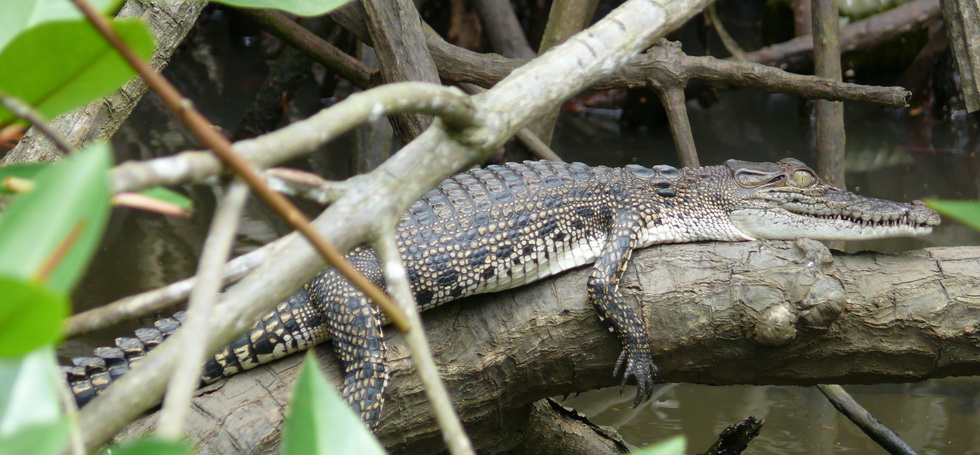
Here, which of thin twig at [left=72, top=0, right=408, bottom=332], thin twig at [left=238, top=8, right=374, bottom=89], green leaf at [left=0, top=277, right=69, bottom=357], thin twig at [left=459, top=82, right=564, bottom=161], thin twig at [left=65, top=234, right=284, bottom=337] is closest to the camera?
green leaf at [left=0, top=277, right=69, bottom=357]

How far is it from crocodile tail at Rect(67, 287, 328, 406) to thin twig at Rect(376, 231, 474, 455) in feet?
5.53

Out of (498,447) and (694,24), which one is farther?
(694,24)

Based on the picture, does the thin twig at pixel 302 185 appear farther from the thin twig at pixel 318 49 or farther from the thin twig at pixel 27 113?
the thin twig at pixel 318 49

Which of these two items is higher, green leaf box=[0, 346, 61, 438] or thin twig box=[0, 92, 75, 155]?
thin twig box=[0, 92, 75, 155]

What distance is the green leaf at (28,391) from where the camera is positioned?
466mm

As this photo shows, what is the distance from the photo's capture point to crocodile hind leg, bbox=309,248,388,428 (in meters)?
2.41

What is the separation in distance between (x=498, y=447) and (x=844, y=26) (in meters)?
5.13

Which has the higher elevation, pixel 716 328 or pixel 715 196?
pixel 715 196

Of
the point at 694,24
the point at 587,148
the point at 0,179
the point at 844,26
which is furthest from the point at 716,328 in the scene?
the point at 694,24

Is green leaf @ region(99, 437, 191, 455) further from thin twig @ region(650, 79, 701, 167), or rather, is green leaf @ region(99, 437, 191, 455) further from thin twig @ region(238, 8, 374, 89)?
thin twig @ region(238, 8, 374, 89)

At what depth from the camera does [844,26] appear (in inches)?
252

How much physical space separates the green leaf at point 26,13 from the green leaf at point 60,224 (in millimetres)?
202

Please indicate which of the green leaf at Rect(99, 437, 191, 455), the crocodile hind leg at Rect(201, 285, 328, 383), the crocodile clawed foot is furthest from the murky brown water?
the green leaf at Rect(99, 437, 191, 455)

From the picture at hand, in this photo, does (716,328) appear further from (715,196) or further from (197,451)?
(197,451)
